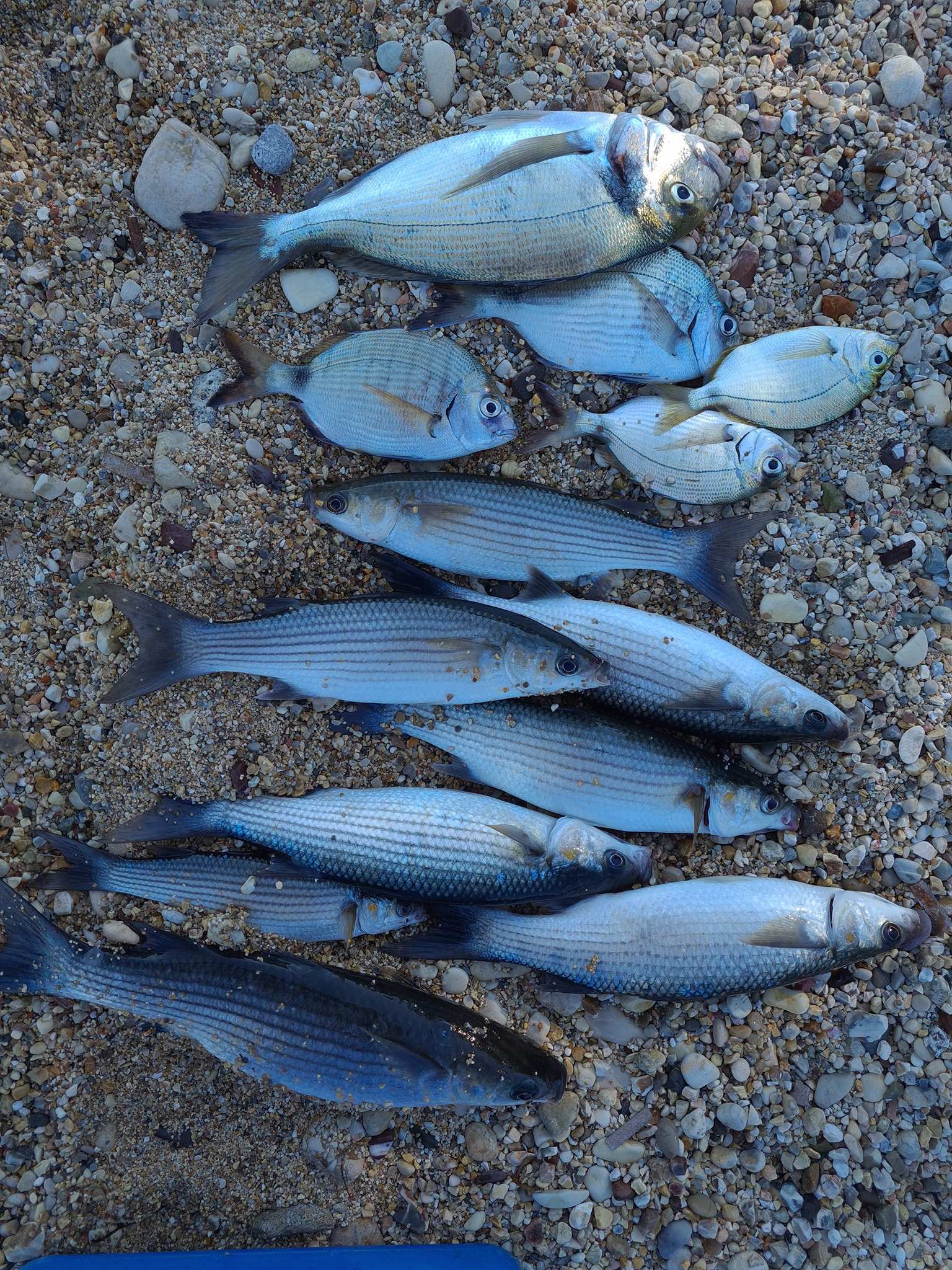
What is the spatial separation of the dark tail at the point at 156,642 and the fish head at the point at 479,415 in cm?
141

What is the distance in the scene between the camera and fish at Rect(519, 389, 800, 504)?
368 cm

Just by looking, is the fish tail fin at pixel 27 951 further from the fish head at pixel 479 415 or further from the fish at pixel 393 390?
the fish head at pixel 479 415

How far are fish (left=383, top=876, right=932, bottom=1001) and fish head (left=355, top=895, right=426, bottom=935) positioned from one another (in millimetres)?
103

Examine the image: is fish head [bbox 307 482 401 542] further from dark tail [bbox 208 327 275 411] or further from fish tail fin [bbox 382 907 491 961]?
fish tail fin [bbox 382 907 491 961]

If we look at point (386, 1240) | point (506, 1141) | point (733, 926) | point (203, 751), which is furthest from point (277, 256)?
point (386, 1240)

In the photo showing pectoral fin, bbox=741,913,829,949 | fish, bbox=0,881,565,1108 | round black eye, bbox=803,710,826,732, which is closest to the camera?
fish, bbox=0,881,565,1108

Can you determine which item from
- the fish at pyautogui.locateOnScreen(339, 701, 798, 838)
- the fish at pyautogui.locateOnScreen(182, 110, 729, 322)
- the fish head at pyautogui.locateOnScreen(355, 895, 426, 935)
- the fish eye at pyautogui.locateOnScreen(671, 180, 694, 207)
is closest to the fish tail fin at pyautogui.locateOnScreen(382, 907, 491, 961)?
the fish head at pyautogui.locateOnScreen(355, 895, 426, 935)

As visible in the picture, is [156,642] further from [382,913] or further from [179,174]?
[179,174]

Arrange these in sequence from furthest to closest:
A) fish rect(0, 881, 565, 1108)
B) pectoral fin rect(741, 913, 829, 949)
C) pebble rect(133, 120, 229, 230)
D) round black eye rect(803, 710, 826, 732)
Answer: pebble rect(133, 120, 229, 230)
round black eye rect(803, 710, 826, 732)
pectoral fin rect(741, 913, 829, 949)
fish rect(0, 881, 565, 1108)

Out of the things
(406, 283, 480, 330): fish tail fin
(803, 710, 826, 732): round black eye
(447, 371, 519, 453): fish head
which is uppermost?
(406, 283, 480, 330): fish tail fin

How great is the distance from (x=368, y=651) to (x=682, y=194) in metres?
2.39

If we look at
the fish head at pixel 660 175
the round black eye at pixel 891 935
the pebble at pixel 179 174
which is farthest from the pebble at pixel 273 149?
the round black eye at pixel 891 935

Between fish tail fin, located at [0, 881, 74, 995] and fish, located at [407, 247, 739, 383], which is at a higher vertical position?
fish, located at [407, 247, 739, 383]

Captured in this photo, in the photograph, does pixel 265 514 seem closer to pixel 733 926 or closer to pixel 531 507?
pixel 531 507
